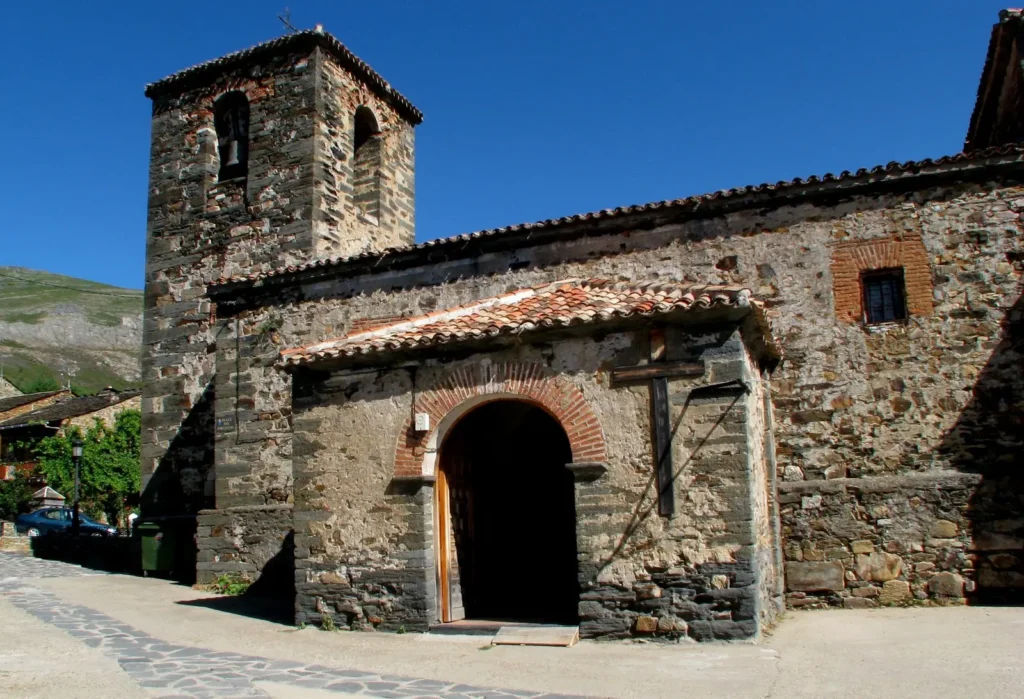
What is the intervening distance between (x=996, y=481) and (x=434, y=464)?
625cm

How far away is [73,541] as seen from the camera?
733 inches

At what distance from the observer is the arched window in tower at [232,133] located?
17.5 meters

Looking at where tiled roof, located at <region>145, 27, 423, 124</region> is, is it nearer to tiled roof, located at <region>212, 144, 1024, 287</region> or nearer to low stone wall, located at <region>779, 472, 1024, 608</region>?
tiled roof, located at <region>212, 144, 1024, 287</region>

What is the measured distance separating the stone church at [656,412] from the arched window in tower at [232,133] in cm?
419

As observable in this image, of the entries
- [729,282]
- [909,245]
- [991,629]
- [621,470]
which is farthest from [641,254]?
[991,629]

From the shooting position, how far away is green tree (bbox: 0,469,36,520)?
36.6 metres

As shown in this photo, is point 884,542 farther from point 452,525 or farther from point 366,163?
point 366,163

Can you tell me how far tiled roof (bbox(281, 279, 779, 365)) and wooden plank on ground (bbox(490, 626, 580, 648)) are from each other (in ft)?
9.51

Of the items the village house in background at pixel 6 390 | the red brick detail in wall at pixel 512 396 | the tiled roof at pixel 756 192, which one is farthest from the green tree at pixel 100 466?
the red brick detail in wall at pixel 512 396

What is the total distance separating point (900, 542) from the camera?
9992mm

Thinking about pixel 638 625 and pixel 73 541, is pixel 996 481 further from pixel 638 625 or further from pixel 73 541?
pixel 73 541

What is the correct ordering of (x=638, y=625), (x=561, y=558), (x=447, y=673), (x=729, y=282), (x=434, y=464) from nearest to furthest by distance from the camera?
1. (x=447, y=673)
2. (x=638, y=625)
3. (x=434, y=464)
4. (x=729, y=282)
5. (x=561, y=558)

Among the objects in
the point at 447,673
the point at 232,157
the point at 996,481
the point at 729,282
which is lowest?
the point at 447,673

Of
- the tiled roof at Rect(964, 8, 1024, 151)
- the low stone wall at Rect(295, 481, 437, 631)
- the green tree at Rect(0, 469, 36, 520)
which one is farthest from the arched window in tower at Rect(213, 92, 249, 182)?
the green tree at Rect(0, 469, 36, 520)
